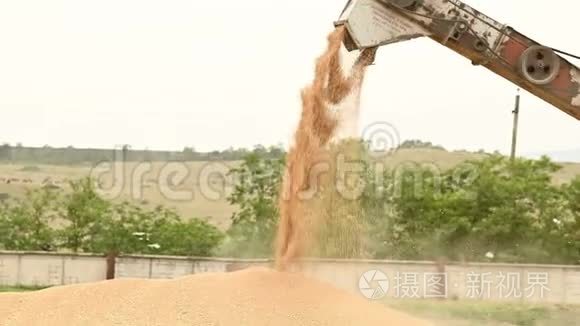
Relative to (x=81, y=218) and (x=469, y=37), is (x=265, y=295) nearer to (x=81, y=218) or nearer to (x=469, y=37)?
(x=469, y=37)

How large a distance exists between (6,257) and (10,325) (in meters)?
8.82

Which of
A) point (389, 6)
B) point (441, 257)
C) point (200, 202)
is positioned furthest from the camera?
point (200, 202)

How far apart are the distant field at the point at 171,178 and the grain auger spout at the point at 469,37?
37.5 feet

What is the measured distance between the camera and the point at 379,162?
1714 centimetres

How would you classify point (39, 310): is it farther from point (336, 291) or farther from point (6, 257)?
point (6, 257)

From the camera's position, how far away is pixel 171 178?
77.2ft

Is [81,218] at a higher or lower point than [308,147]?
lower

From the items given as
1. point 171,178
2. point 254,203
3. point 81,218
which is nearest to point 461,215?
point 254,203

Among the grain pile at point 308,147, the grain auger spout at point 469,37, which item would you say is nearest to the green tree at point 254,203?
the grain pile at point 308,147

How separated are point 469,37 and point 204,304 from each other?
2491 millimetres

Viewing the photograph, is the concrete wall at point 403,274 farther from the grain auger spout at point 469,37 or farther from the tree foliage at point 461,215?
the grain auger spout at point 469,37

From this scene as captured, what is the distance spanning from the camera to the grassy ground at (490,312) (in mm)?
12016

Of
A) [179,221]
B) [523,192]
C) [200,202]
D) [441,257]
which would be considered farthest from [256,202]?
[200,202]

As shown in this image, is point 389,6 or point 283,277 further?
point 283,277
